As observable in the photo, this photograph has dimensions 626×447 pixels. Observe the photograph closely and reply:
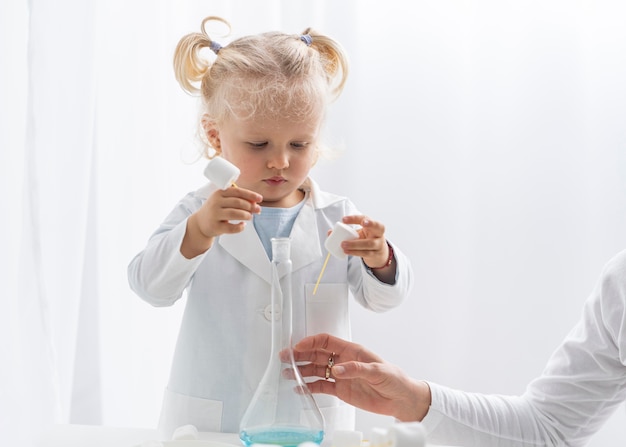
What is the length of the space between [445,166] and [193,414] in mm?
740

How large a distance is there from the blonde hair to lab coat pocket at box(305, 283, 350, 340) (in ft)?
0.75

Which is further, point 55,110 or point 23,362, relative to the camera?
point 55,110

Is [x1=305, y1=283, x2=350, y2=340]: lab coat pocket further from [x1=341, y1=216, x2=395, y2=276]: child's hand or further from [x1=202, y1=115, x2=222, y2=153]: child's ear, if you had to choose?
[x1=202, y1=115, x2=222, y2=153]: child's ear

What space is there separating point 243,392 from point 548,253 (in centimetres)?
75

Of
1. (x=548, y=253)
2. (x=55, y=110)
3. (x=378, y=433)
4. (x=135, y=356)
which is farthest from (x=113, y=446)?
(x=548, y=253)

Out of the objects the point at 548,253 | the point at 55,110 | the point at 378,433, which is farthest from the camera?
the point at 548,253

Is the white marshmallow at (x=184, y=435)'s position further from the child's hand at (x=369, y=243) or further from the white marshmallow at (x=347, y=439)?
the child's hand at (x=369, y=243)

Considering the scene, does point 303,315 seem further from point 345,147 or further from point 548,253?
point 548,253

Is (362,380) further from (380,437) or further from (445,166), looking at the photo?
(445,166)

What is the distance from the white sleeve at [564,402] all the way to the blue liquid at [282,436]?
0.58 ft

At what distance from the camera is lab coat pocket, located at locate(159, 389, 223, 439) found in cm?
95

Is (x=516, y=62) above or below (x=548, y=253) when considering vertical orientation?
above

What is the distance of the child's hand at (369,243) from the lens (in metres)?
0.84

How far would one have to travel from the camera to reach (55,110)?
118cm
